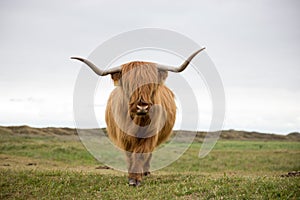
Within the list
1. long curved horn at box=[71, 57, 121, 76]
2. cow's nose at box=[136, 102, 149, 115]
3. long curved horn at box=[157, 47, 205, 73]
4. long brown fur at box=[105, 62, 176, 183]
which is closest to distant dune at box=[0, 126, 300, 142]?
long curved horn at box=[71, 57, 121, 76]

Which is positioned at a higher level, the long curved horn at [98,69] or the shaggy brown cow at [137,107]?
the long curved horn at [98,69]

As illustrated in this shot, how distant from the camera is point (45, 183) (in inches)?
367

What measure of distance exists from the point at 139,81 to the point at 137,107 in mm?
608

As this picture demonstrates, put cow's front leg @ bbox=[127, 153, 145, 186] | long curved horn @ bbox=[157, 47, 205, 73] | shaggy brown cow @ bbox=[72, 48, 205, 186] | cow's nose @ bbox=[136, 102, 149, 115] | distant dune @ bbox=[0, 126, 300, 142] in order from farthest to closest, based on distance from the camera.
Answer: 1. distant dune @ bbox=[0, 126, 300, 142]
2. cow's front leg @ bbox=[127, 153, 145, 186]
3. long curved horn @ bbox=[157, 47, 205, 73]
4. shaggy brown cow @ bbox=[72, 48, 205, 186]
5. cow's nose @ bbox=[136, 102, 149, 115]

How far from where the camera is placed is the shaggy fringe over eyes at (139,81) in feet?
24.3

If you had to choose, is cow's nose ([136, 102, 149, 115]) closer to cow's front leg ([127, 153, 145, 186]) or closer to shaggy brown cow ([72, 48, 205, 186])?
shaggy brown cow ([72, 48, 205, 186])

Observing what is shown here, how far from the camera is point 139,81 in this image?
7.57 m

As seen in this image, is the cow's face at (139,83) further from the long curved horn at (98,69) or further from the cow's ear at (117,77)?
the long curved horn at (98,69)

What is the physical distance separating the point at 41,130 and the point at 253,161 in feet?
84.0

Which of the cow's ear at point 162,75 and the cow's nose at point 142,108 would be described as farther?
the cow's ear at point 162,75

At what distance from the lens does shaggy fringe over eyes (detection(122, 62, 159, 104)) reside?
24.3 feet

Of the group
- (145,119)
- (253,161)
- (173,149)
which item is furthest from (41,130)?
(145,119)

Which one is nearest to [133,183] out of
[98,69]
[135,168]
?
[135,168]

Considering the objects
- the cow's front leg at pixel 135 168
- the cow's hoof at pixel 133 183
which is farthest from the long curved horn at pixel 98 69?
the cow's hoof at pixel 133 183
